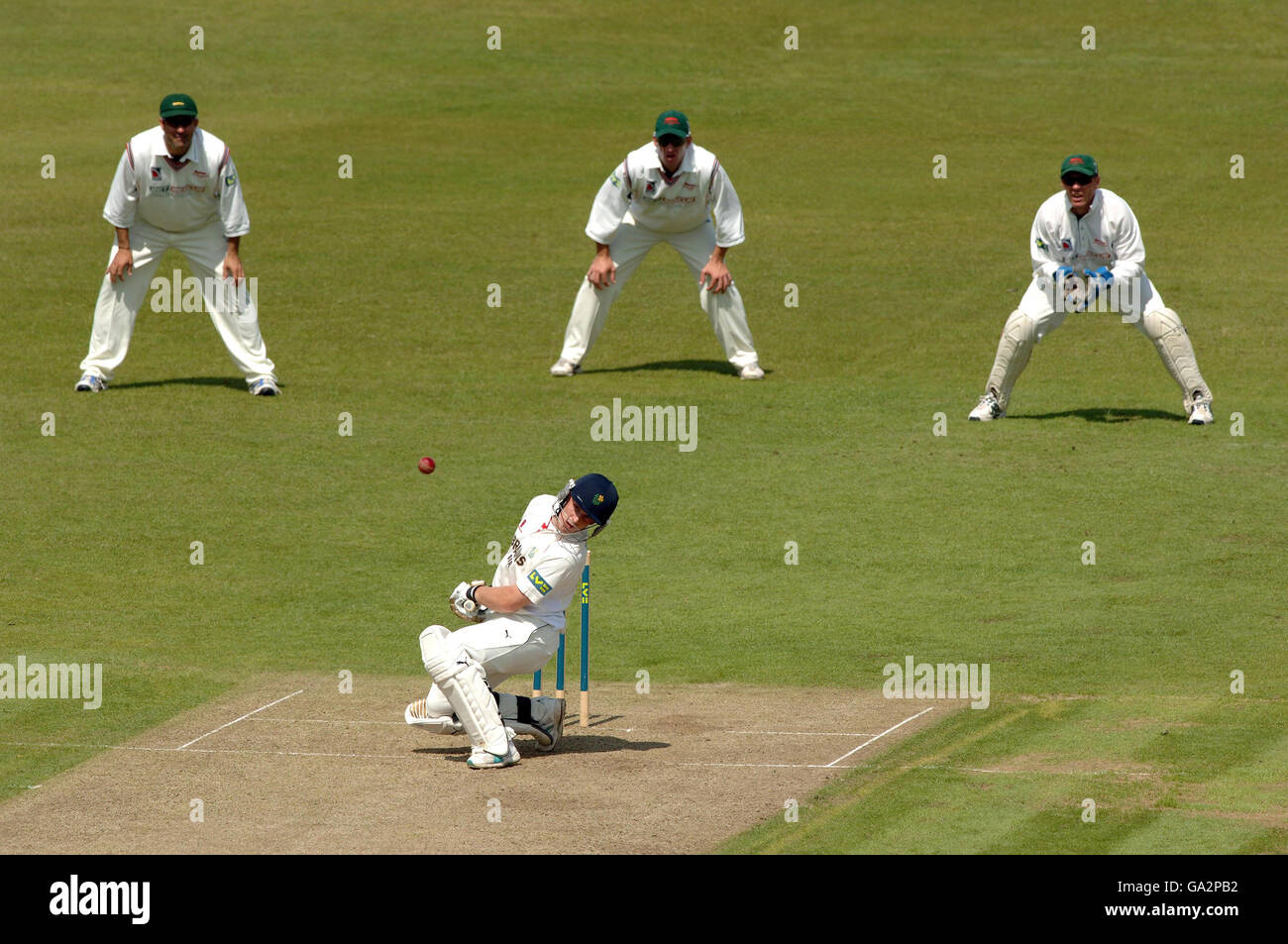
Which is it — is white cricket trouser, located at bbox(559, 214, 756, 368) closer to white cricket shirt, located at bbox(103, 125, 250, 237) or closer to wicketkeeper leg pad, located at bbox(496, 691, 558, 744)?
white cricket shirt, located at bbox(103, 125, 250, 237)

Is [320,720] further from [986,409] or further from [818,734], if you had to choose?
[986,409]

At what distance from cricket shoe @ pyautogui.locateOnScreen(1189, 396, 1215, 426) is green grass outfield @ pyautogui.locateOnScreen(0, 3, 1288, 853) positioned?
19cm

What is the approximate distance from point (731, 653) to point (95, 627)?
15.0 feet

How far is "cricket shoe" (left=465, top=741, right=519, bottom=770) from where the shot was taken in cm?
1080

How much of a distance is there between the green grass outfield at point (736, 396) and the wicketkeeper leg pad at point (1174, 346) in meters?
0.49

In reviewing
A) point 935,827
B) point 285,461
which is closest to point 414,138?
point 285,461

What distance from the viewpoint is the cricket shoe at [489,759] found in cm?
1080

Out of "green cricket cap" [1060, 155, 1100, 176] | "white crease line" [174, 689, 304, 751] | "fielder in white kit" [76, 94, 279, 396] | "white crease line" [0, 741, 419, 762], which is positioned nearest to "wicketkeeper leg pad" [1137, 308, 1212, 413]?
"green cricket cap" [1060, 155, 1100, 176]

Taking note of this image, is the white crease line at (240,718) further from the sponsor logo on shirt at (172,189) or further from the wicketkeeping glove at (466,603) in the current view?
the sponsor logo on shirt at (172,189)

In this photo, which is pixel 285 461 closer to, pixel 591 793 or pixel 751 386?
pixel 751 386

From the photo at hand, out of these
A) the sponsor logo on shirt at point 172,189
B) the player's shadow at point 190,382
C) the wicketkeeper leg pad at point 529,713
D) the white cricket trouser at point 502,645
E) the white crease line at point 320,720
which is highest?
the sponsor logo on shirt at point 172,189

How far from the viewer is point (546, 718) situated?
11.2m

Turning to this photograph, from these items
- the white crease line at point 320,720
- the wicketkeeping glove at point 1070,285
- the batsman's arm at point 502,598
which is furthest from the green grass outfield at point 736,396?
the batsman's arm at point 502,598

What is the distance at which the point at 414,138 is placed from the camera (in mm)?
32219
